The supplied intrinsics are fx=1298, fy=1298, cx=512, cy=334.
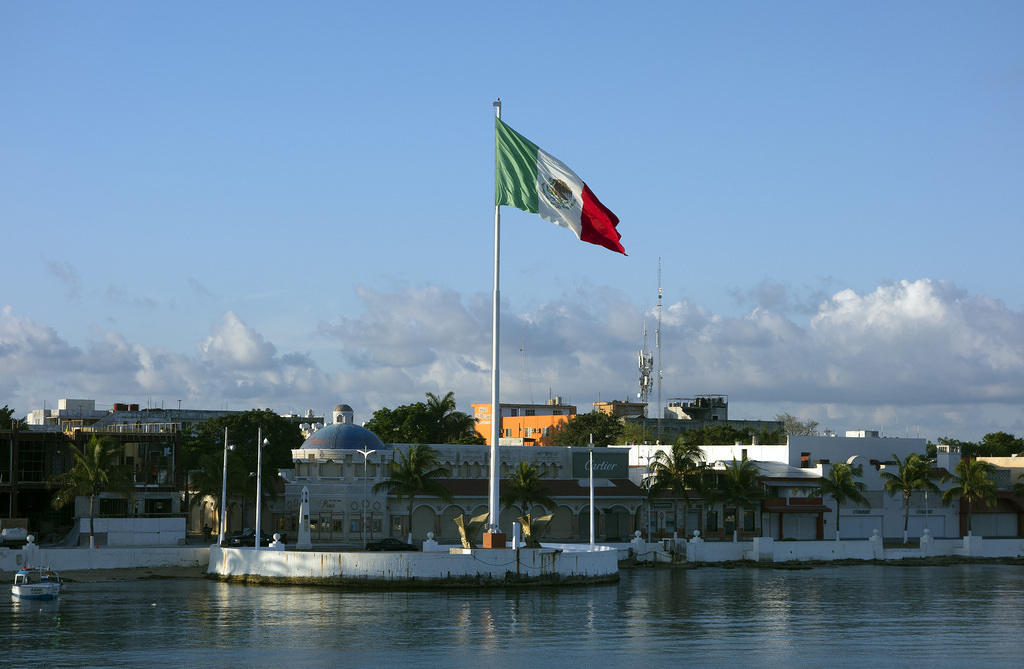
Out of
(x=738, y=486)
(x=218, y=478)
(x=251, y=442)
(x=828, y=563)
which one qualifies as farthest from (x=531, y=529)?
(x=251, y=442)

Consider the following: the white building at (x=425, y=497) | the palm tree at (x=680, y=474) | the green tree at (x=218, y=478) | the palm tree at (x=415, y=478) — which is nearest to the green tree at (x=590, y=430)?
the white building at (x=425, y=497)

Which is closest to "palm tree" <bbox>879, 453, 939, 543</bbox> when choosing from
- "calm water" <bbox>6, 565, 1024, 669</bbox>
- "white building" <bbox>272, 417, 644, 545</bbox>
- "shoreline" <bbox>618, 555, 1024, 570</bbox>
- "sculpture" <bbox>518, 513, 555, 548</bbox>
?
"shoreline" <bbox>618, 555, 1024, 570</bbox>

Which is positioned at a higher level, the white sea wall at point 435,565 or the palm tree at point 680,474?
the palm tree at point 680,474

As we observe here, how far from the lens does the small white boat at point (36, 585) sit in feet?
Answer: 243

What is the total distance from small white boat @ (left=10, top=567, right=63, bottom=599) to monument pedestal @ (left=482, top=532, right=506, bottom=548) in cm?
2503

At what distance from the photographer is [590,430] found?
17200 centimetres

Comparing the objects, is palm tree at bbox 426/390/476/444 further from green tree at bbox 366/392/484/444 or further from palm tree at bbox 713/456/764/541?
palm tree at bbox 713/456/764/541

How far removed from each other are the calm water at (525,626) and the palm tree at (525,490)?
18944 millimetres

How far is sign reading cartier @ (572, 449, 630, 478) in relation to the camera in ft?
383

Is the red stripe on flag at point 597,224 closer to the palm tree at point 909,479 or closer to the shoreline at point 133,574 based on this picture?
the shoreline at point 133,574

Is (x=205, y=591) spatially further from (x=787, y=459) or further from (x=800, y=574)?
(x=787, y=459)

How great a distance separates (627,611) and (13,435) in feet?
185

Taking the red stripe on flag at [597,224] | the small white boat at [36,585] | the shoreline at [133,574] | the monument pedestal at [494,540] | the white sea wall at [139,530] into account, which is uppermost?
the red stripe on flag at [597,224]

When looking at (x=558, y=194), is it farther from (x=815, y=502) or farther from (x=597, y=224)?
(x=815, y=502)
